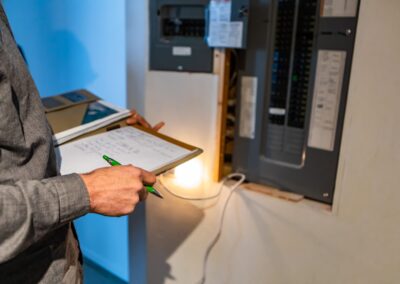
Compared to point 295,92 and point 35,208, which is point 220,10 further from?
point 35,208

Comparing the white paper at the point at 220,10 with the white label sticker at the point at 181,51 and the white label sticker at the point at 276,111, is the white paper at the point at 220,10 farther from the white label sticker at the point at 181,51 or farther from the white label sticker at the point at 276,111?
the white label sticker at the point at 276,111

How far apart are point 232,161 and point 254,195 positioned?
0.14 metres

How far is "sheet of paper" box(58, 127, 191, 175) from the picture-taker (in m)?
0.81

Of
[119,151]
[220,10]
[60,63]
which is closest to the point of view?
[119,151]

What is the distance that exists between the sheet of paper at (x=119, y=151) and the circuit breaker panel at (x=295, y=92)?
0.34m

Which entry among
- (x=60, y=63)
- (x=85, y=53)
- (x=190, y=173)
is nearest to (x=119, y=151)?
(x=190, y=173)

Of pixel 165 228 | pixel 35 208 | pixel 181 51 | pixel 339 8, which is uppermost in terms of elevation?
pixel 339 8

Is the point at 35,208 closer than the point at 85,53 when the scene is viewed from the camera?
Yes

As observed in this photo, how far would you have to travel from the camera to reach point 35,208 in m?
0.58

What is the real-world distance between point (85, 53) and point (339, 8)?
4.17 ft

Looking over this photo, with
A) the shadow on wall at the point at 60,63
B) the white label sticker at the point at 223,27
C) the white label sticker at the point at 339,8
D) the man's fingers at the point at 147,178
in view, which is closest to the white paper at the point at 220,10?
the white label sticker at the point at 223,27

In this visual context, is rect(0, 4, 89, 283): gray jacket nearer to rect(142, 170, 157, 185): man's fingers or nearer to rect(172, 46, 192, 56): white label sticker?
rect(142, 170, 157, 185): man's fingers

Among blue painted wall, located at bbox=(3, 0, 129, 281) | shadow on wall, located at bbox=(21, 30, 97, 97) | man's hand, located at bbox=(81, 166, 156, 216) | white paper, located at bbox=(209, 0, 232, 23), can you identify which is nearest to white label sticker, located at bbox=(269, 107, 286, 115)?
white paper, located at bbox=(209, 0, 232, 23)

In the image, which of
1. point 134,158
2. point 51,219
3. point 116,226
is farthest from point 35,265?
point 116,226
